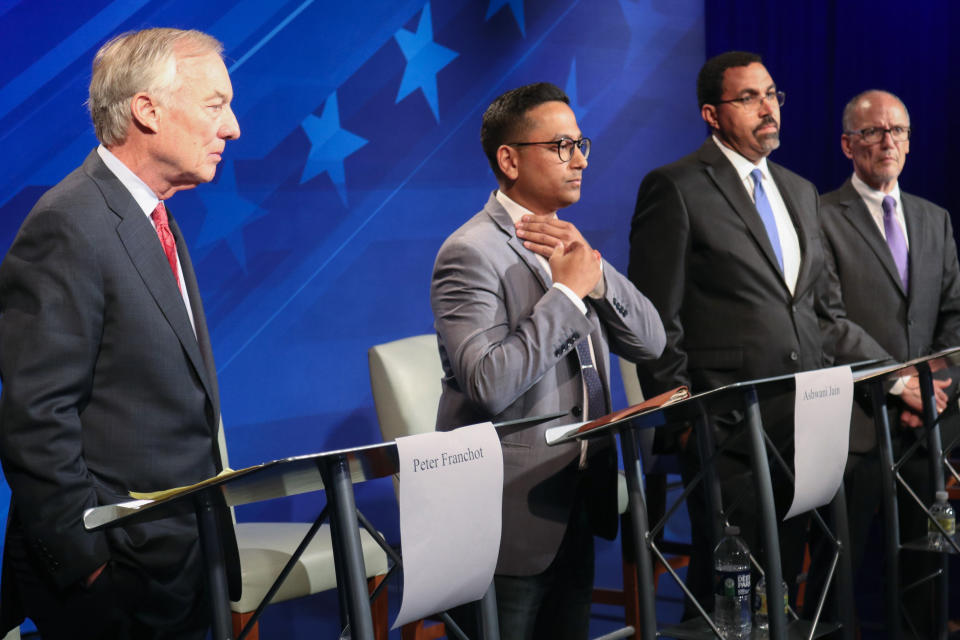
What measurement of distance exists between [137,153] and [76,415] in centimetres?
50

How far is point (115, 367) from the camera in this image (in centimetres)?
188

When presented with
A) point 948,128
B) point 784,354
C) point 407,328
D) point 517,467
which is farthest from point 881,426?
point 948,128

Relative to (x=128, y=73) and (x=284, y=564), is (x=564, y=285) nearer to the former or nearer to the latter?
(x=128, y=73)

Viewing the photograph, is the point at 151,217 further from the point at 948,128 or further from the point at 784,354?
the point at 948,128

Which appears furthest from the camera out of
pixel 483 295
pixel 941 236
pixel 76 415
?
pixel 941 236

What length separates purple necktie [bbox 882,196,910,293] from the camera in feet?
12.9

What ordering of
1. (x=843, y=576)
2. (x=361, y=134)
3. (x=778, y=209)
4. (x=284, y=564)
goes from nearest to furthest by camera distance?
1. (x=843, y=576)
2. (x=284, y=564)
3. (x=778, y=209)
4. (x=361, y=134)

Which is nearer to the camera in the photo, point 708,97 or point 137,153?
point 137,153

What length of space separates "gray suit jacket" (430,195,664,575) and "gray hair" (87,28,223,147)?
28.4 inches

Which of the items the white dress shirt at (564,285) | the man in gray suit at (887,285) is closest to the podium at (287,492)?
the white dress shirt at (564,285)

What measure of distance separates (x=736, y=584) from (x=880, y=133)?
206 centimetres

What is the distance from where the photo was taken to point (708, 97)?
11.0 feet

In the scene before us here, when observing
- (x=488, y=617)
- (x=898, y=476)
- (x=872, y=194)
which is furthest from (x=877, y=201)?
(x=488, y=617)

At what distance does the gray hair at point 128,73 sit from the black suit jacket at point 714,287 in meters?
1.55
